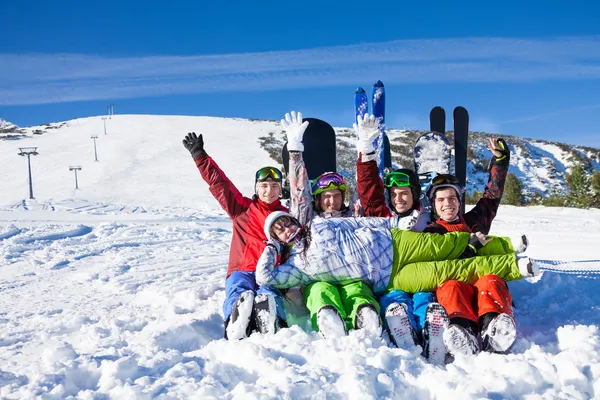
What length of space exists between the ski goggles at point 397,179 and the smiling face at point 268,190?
37.4 inches

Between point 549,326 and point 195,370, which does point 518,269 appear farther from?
point 195,370

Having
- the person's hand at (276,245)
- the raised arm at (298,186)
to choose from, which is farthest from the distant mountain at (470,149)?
the person's hand at (276,245)

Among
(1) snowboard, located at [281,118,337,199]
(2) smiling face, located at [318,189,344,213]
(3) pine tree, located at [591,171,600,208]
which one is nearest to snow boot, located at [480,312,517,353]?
(2) smiling face, located at [318,189,344,213]

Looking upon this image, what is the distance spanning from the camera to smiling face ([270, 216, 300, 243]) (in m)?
3.73

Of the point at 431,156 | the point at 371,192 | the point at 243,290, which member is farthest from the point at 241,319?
the point at 431,156

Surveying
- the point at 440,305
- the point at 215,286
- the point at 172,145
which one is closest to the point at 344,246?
the point at 440,305

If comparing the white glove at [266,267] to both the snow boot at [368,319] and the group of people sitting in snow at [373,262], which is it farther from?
the snow boot at [368,319]

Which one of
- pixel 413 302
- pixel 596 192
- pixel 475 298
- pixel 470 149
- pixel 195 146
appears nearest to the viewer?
pixel 475 298

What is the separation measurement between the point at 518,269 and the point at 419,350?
93 cm

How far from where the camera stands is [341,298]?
3479 mm

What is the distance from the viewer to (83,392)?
2.42 metres

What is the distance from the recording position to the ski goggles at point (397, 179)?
13.7 feet

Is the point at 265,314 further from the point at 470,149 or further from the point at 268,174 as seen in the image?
the point at 470,149

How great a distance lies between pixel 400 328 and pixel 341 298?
541 mm
